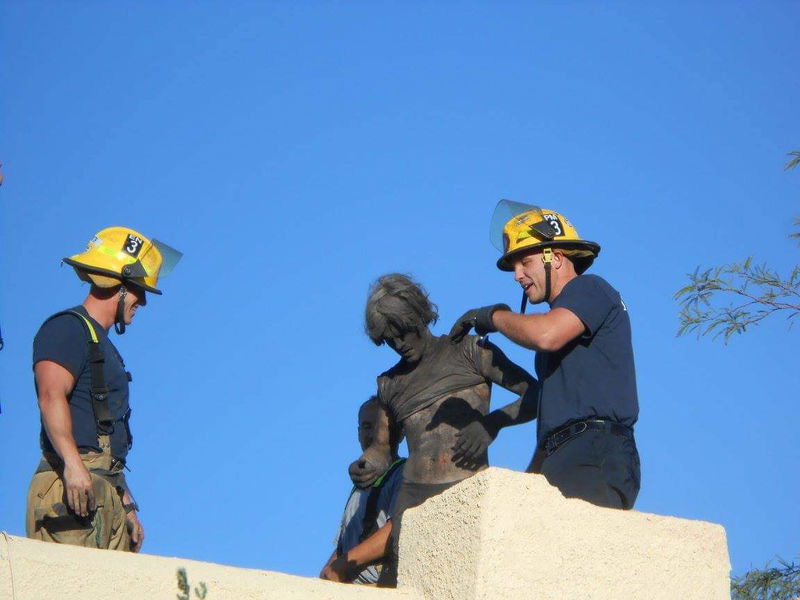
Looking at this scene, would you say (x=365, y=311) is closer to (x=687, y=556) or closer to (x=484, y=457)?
(x=484, y=457)

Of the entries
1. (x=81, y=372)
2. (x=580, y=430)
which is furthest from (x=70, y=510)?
(x=580, y=430)

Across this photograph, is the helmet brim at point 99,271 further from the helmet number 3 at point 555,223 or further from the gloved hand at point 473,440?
the helmet number 3 at point 555,223

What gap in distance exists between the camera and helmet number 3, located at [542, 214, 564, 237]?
18.7 ft

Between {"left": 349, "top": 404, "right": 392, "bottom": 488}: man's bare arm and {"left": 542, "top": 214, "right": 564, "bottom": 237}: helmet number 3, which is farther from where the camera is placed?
{"left": 349, "top": 404, "right": 392, "bottom": 488}: man's bare arm

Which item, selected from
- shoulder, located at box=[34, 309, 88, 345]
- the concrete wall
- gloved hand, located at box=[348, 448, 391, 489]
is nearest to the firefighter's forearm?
shoulder, located at box=[34, 309, 88, 345]

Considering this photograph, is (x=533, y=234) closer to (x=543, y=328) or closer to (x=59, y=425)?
(x=543, y=328)

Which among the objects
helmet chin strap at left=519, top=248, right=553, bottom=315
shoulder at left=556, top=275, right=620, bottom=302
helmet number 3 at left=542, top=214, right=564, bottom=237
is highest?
helmet number 3 at left=542, top=214, right=564, bottom=237

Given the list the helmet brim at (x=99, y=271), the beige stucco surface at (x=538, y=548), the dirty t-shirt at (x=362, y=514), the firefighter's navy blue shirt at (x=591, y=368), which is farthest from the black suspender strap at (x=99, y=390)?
the firefighter's navy blue shirt at (x=591, y=368)

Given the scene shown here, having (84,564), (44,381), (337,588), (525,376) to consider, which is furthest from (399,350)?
(84,564)

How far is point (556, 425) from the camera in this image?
5066 millimetres

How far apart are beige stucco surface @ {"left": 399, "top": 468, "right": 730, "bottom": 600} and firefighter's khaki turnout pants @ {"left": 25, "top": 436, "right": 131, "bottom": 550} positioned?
168 cm

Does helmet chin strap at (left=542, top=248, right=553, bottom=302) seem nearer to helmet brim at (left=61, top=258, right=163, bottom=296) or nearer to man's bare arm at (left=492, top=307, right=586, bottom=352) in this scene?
man's bare arm at (left=492, top=307, right=586, bottom=352)

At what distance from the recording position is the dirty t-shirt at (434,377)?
602cm

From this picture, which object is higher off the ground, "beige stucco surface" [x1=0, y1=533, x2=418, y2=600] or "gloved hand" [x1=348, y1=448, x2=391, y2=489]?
"gloved hand" [x1=348, y1=448, x2=391, y2=489]
